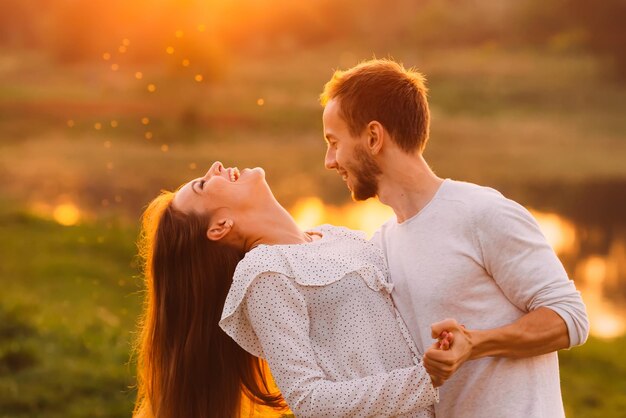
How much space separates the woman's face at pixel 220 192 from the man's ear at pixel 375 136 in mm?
361

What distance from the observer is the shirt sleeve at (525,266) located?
2547mm

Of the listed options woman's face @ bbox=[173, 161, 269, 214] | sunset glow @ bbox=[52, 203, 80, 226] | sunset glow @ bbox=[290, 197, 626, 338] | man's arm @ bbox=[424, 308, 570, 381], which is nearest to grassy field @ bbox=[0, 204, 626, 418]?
sunset glow @ bbox=[52, 203, 80, 226]

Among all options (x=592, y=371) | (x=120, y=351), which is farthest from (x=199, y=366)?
(x=592, y=371)

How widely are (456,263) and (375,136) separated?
0.45 metres

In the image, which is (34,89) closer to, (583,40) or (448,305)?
(583,40)

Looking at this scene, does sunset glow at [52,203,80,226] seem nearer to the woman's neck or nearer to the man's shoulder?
Answer: the woman's neck

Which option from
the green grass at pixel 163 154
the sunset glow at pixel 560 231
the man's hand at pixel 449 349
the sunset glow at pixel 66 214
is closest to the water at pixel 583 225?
the sunset glow at pixel 560 231

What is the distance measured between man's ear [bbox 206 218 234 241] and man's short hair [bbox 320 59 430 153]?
17.7 inches

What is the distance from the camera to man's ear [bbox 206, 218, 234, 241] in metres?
2.83

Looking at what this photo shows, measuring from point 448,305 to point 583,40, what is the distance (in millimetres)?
13560

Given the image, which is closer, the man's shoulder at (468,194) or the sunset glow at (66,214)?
the man's shoulder at (468,194)

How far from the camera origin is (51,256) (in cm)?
889

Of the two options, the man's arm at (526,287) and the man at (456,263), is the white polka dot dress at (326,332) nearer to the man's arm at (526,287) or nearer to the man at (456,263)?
the man at (456,263)

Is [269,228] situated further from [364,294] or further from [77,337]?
[77,337]
